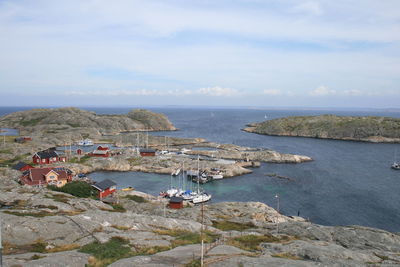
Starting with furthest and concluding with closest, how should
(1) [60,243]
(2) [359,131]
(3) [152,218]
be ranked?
(2) [359,131] → (3) [152,218] → (1) [60,243]

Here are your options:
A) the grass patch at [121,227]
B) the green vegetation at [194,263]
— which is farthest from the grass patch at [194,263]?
the grass patch at [121,227]

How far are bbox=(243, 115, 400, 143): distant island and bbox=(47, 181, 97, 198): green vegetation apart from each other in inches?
5832

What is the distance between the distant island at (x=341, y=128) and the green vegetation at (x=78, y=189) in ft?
486

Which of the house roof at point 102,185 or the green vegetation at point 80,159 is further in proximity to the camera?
the green vegetation at point 80,159

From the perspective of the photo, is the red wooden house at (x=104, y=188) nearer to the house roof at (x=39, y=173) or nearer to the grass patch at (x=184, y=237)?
the house roof at (x=39, y=173)

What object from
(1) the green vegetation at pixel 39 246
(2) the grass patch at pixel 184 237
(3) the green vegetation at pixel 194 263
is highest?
(3) the green vegetation at pixel 194 263

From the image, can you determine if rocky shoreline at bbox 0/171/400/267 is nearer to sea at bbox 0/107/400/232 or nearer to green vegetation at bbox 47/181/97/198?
green vegetation at bbox 47/181/97/198

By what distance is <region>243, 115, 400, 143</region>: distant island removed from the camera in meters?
158

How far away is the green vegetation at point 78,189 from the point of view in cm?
5481

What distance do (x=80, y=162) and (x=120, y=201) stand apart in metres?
45.6

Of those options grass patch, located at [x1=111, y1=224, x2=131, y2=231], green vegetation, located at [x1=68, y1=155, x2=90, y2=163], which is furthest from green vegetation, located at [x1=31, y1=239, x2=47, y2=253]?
green vegetation, located at [x1=68, y1=155, x2=90, y2=163]

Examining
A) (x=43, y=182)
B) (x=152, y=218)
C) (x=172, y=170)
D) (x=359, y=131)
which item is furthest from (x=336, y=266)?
(x=359, y=131)

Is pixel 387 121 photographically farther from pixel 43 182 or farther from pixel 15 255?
pixel 15 255

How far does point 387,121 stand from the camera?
168m
